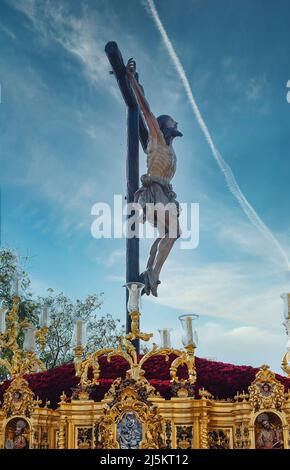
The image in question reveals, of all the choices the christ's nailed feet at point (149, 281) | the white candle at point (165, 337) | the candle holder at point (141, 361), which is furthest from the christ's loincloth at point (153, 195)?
the candle holder at point (141, 361)

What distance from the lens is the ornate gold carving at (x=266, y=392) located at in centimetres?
789

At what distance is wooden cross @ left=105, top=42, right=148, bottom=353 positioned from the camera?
12906 millimetres

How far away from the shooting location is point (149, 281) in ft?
42.3

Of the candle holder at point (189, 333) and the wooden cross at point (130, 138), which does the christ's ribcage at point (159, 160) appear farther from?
the candle holder at point (189, 333)

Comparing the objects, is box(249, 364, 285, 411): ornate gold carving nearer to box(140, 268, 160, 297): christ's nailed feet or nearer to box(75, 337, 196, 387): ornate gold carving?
box(75, 337, 196, 387): ornate gold carving

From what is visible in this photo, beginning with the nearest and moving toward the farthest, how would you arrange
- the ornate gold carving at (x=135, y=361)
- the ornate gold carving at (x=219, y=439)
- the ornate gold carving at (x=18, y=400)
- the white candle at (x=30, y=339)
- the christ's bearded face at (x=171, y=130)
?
the ornate gold carving at (x=219, y=439) → the ornate gold carving at (x=135, y=361) → the ornate gold carving at (x=18, y=400) → the white candle at (x=30, y=339) → the christ's bearded face at (x=171, y=130)

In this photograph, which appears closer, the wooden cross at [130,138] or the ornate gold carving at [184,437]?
the ornate gold carving at [184,437]

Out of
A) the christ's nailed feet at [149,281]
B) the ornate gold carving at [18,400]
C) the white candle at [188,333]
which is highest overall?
the christ's nailed feet at [149,281]

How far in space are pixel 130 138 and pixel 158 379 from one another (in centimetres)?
637

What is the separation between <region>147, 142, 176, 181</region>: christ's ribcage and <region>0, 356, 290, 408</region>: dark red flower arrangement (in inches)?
181

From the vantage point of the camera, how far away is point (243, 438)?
25.9ft

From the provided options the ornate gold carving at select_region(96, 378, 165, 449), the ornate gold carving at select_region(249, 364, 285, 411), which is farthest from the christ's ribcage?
the ornate gold carving at select_region(249, 364, 285, 411)

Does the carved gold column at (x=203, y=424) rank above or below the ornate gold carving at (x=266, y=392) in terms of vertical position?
below
